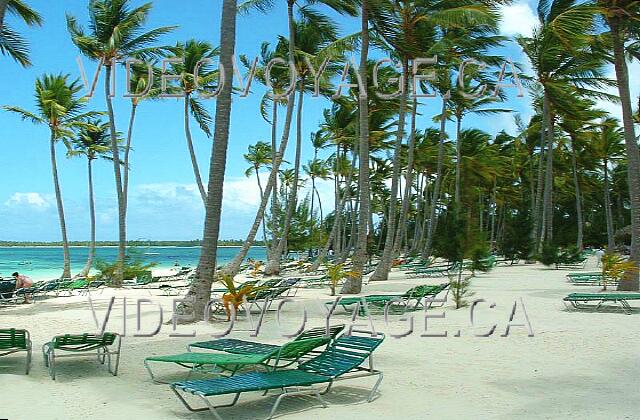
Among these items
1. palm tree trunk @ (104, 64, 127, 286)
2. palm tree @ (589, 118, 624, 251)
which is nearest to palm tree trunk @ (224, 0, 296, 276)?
palm tree trunk @ (104, 64, 127, 286)

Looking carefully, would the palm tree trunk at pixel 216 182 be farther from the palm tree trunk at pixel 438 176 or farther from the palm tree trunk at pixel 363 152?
the palm tree trunk at pixel 438 176

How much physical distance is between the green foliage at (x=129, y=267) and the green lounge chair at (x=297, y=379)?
57.2ft

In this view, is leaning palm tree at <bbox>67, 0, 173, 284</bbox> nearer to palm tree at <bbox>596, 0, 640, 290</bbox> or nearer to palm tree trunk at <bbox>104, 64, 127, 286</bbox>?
palm tree trunk at <bbox>104, 64, 127, 286</bbox>

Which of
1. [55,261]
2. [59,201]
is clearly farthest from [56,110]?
[55,261]

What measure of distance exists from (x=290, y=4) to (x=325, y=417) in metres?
20.0

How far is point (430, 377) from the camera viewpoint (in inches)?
275

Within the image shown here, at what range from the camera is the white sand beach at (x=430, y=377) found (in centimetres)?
562

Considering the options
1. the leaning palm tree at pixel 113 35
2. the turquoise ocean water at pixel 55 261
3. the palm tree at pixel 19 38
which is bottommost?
the turquoise ocean water at pixel 55 261

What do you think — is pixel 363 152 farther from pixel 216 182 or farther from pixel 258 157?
pixel 258 157

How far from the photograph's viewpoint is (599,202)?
5497cm

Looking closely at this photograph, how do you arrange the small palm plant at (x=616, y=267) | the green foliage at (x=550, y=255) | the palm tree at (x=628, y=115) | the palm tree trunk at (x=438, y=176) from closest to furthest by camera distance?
the small palm plant at (x=616, y=267)
the palm tree at (x=628, y=115)
the green foliage at (x=550, y=255)
the palm tree trunk at (x=438, y=176)

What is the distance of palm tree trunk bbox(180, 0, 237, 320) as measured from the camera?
11414 mm

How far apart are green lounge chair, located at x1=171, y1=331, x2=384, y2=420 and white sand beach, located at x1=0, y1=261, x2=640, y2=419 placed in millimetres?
158

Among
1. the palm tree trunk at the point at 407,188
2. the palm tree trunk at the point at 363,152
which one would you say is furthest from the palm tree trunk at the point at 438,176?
the palm tree trunk at the point at 363,152
